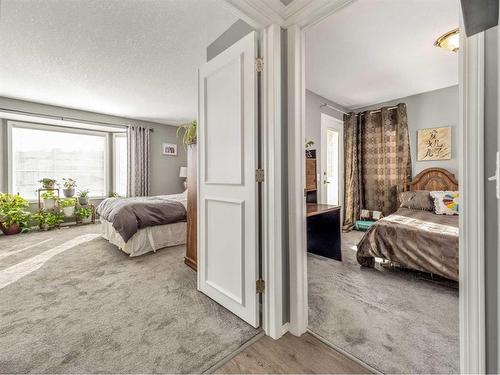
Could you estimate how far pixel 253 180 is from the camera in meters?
1.50

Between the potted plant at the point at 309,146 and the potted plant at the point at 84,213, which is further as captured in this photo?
the potted plant at the point at 84,213

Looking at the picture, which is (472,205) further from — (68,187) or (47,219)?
(68,187)

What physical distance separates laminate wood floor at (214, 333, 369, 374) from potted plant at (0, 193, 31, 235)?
4.98 meters

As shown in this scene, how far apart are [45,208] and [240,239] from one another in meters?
5.08

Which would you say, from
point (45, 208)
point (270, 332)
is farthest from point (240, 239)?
point (45, 208)

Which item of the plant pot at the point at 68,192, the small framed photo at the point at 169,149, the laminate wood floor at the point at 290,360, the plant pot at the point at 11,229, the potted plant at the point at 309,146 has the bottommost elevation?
the laminate wood floor at the point at 290,360

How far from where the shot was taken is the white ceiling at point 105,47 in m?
1.95

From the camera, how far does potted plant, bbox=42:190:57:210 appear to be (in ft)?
15.2

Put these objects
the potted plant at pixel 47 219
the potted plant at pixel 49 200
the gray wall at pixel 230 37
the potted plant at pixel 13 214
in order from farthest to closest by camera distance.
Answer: the potted plant at pixel 49 200 → the potted plant at pixel 47 219 → the potted plant at pixel 13 214 → the gray wall at pixel 230 37

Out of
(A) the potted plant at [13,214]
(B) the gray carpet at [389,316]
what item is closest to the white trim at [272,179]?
(B) the gray carpet at [389,316]

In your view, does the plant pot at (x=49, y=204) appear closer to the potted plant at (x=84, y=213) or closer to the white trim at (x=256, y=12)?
the potted plant at (x=84, y=213)

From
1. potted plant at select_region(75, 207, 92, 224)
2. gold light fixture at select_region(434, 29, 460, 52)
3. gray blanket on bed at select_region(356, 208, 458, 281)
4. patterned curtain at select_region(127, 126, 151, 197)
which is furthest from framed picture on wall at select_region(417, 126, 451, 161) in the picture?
potted plant at select_region(75, 207, 92, 224)

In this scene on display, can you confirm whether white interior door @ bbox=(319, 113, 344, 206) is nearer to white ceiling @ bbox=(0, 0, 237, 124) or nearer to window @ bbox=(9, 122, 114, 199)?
white ceiling @ bbox=(0, 0, 237, 124)

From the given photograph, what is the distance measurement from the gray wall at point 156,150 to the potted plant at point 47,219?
2.50 feet
